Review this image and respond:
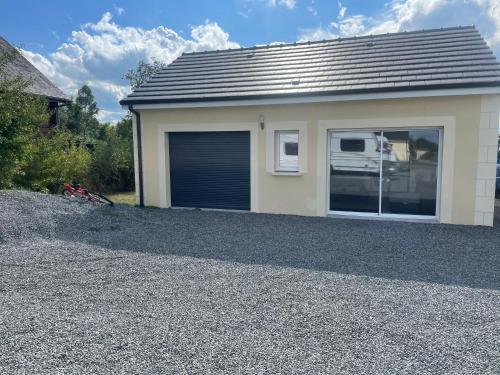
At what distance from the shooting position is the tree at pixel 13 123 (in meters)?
10.8

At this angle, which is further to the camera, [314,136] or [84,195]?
[84,195]

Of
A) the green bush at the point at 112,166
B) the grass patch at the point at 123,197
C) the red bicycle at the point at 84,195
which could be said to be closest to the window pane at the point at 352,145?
the red bicycle at the point at 84,195

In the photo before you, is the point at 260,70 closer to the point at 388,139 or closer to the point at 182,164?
the point at 182,164

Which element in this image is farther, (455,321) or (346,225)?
(346,225)

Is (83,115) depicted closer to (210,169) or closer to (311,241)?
(210,169)

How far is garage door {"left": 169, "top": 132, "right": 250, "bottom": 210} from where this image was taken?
11.5 meters

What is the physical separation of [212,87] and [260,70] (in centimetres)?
171

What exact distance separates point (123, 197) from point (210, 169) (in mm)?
5373

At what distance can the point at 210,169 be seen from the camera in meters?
11.9

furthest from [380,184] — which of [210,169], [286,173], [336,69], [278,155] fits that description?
[210,169]

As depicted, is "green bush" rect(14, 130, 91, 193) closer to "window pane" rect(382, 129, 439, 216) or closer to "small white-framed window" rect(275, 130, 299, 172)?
"small white-framed window" rect(275, 130, 299, 172)

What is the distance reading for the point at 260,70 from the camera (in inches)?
486

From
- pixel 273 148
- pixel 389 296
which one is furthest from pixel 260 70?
pixel 389 296

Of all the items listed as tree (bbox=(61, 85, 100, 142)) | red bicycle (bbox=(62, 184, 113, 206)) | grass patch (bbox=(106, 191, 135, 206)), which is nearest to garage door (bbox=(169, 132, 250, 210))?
red bicycle (bbox=(62, 184, 113, 206))
